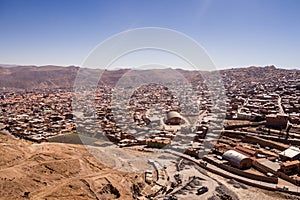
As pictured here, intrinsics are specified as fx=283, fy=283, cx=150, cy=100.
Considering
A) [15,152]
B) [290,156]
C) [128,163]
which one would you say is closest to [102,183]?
[128,163]

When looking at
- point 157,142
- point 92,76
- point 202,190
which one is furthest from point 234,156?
point 92,76

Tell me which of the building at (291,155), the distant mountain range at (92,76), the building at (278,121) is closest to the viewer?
the building at (291,155)

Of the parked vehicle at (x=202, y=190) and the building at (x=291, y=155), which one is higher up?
the building at (x=291, y=155)

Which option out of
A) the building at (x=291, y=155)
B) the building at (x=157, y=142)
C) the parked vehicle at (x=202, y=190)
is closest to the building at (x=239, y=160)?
the building at (x=291, y=155)

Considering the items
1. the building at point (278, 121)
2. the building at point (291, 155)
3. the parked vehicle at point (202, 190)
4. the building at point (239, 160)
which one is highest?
the building at point (278, 121)

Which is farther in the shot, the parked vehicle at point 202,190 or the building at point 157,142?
the building at point 157,142

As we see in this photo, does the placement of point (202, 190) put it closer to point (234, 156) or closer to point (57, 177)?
point (234, 156)

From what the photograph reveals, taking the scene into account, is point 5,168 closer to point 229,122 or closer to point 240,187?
point 240,187

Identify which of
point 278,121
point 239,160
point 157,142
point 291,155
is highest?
point 278,121

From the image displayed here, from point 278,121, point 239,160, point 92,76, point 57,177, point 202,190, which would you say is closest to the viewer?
point 57,177

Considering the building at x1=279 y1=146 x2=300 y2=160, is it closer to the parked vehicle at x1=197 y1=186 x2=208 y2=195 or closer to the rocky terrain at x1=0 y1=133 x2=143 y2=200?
the parked vehicle at x1=197 y1=186 x2=208 y2=195

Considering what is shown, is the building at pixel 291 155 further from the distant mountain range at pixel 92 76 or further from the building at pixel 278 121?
the distant mountain range at pixel 92 76

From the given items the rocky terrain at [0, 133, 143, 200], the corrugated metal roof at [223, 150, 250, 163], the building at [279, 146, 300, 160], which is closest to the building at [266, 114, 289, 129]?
the building at [279, 146, 300, 160]
